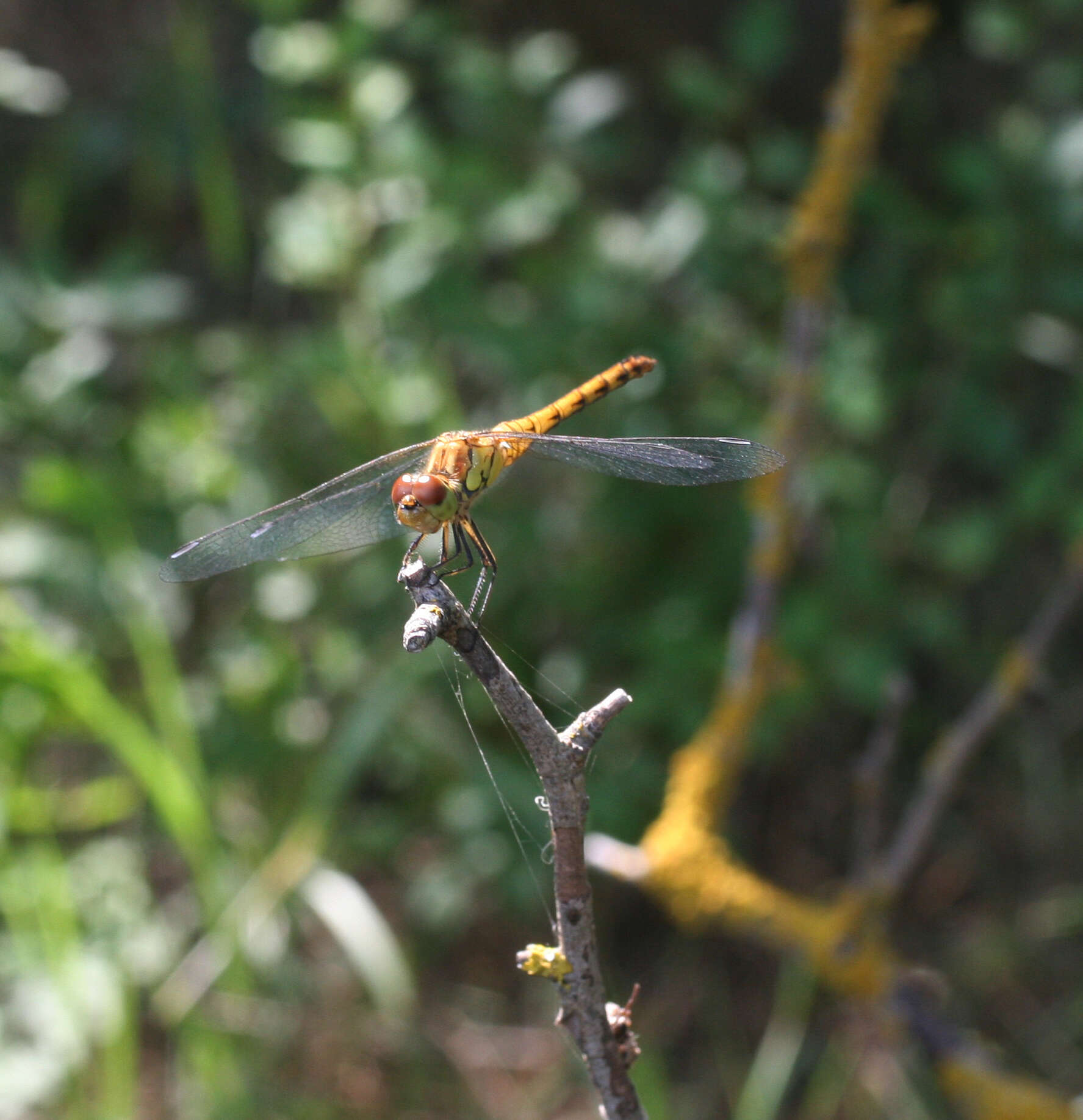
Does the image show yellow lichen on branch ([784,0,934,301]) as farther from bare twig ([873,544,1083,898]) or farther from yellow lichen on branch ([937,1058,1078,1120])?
yellow lichen on branch ([937,1058,1078,1120])

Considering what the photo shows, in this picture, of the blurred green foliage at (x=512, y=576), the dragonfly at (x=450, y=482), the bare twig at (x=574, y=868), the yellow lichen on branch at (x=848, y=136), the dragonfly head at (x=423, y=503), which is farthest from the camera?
the blurred green foliage at (x=512, y=576)

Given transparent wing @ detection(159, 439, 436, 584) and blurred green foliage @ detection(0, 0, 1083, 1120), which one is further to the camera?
blurred green foliage @ detection(0, 0, 1083, 1120)

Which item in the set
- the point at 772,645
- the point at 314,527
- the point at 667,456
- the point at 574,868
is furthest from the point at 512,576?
the point at 574,868

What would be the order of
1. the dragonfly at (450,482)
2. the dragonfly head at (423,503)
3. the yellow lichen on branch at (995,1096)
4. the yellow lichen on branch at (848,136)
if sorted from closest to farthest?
1. the dragonfly head at (423,503)
2. the dragonfly at (450,482)
3. the yellow lichen on branch at (995,1096)
4. the yellow lichen on branch at (848,136)

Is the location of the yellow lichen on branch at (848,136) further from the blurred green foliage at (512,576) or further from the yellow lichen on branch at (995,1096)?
the yellow lichen on branch at (995,1096)

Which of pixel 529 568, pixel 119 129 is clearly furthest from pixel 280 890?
pixel 119 129

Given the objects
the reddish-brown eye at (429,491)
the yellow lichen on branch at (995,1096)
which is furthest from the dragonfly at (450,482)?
the yellow lichen on branch at (995,1096)

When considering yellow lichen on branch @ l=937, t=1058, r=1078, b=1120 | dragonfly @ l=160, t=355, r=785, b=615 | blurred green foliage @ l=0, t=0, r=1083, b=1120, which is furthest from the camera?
blurred green foliage @ l=0, t=0, r=1083, b=1120

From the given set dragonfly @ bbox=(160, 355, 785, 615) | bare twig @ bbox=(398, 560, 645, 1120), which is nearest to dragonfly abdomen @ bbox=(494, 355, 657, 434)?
dragonfly @ bbox=(160, 355, 785, 615)
